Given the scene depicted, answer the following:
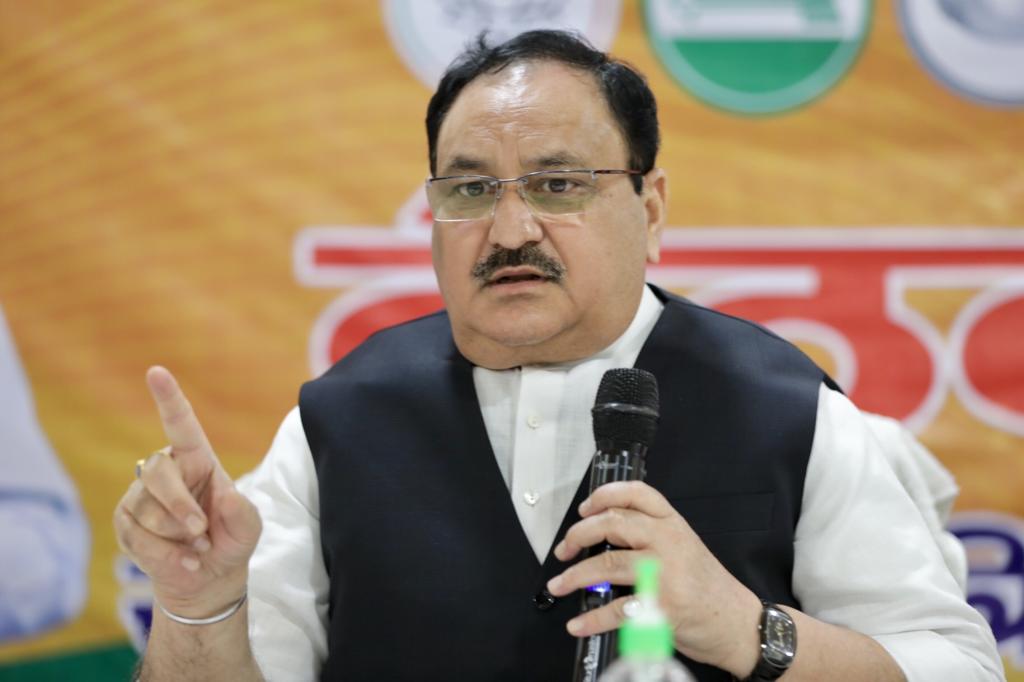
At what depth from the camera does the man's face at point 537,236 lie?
1.78m

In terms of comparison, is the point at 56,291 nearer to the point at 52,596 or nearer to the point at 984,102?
the point at 52,596

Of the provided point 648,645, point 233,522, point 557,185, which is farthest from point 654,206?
point 648,645

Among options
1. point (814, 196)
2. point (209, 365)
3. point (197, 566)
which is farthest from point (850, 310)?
point (197, 566)

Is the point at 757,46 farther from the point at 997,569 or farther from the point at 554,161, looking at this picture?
the point at 997,569

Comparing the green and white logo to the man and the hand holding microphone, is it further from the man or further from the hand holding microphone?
the hand holding microphone

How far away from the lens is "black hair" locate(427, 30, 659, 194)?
1.89m

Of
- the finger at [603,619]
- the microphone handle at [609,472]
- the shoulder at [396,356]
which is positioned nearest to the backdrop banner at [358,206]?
the shoulder at [396,356]

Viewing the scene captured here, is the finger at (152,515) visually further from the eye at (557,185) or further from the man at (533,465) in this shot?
the eye at (557,185)

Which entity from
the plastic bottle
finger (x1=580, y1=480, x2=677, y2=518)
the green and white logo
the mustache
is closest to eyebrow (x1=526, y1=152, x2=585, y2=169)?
the mustache

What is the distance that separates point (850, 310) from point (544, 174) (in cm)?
126

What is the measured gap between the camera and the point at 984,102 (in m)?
2.75

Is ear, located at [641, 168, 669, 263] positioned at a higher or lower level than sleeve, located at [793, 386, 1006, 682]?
higher

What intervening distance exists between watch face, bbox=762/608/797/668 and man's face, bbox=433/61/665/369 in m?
0.55

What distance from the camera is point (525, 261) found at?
70.1 inches
